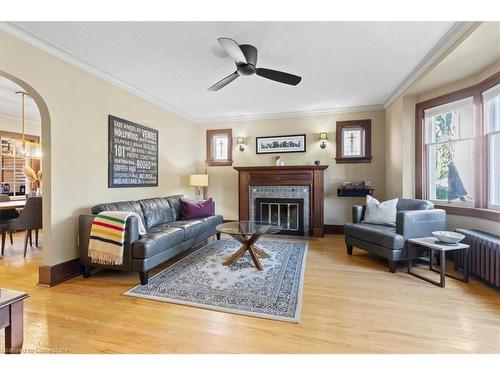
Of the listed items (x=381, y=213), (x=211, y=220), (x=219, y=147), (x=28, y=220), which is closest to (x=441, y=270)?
(x=381, y=213)

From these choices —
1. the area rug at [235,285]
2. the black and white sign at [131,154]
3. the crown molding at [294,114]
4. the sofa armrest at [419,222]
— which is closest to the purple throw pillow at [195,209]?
the black and white sign at [131,154]

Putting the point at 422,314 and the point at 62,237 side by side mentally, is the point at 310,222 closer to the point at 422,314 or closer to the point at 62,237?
the point at 422,314

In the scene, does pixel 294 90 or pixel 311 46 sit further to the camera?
pixel 294 90

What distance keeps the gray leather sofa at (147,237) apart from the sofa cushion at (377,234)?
2256mm

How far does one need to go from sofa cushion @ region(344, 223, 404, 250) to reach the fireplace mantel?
3.67 feet

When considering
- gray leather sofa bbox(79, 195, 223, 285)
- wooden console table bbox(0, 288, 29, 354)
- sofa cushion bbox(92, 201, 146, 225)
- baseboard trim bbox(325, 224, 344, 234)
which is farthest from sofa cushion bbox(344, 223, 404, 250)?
wooden console table bbox(0, 288, 29, 354)

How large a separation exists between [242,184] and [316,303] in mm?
3165

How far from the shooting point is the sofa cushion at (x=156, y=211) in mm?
3465

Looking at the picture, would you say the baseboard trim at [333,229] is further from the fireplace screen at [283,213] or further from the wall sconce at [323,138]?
the wall sconce at [323,138]

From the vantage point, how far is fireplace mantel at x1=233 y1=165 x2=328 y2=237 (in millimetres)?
4598

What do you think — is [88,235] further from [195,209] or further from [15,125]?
[15,125]

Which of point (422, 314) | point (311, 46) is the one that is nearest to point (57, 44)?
point (311, 46)
